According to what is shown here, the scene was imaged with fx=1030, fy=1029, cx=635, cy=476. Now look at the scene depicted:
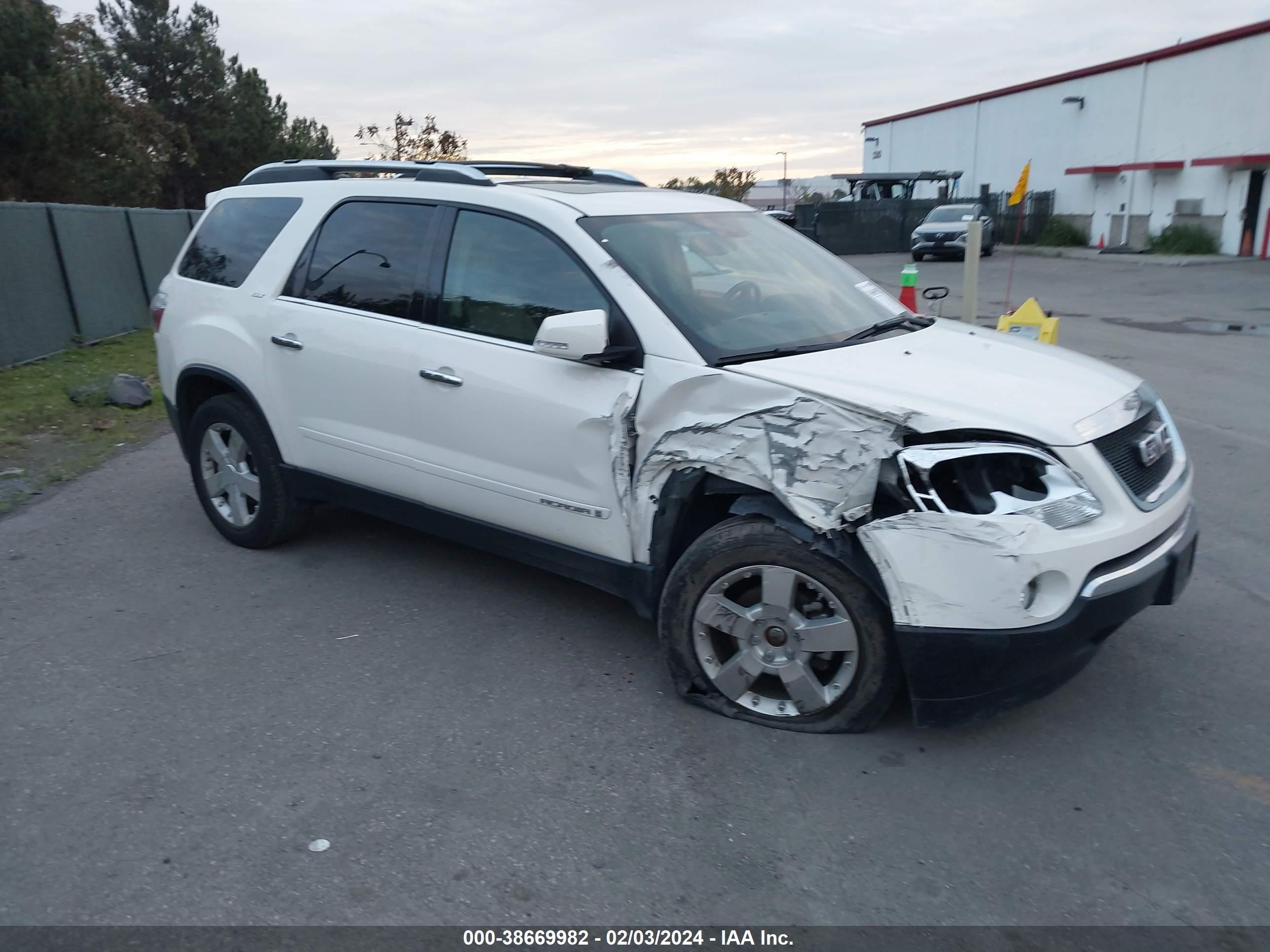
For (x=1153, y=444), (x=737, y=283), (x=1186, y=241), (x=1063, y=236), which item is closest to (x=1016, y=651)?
(x=1153, y=444)

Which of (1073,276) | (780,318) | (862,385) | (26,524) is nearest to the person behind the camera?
(862,385)

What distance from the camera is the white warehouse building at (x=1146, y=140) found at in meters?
29.0

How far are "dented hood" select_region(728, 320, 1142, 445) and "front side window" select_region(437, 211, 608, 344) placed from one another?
33.8 inches

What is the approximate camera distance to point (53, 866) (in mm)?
2990

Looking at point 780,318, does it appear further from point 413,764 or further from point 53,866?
point 53,866

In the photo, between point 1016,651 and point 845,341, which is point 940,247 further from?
point 1016,651

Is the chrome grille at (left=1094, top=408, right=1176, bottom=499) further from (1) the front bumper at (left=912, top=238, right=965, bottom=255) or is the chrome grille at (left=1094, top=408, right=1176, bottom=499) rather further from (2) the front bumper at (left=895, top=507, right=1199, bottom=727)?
(1) the front bumper at (left=912, top=238, right=965, bottom=255)

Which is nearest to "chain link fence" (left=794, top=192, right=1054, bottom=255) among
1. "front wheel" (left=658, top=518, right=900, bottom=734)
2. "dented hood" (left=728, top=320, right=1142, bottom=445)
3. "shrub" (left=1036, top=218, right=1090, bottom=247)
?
"shrub" (left=1036, top=218, right=1090, bottom=247)

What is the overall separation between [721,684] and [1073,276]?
23874mm

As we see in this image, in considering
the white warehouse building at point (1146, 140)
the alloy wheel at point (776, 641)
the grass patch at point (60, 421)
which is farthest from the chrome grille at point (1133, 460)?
the white warehouse building at point (1146, 140)

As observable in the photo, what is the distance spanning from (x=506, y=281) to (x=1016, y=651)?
2462 mm

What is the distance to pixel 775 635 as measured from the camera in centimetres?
358

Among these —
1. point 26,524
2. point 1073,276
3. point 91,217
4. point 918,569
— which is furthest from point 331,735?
point 1073,276

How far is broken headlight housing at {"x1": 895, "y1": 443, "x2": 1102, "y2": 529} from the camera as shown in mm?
3199
